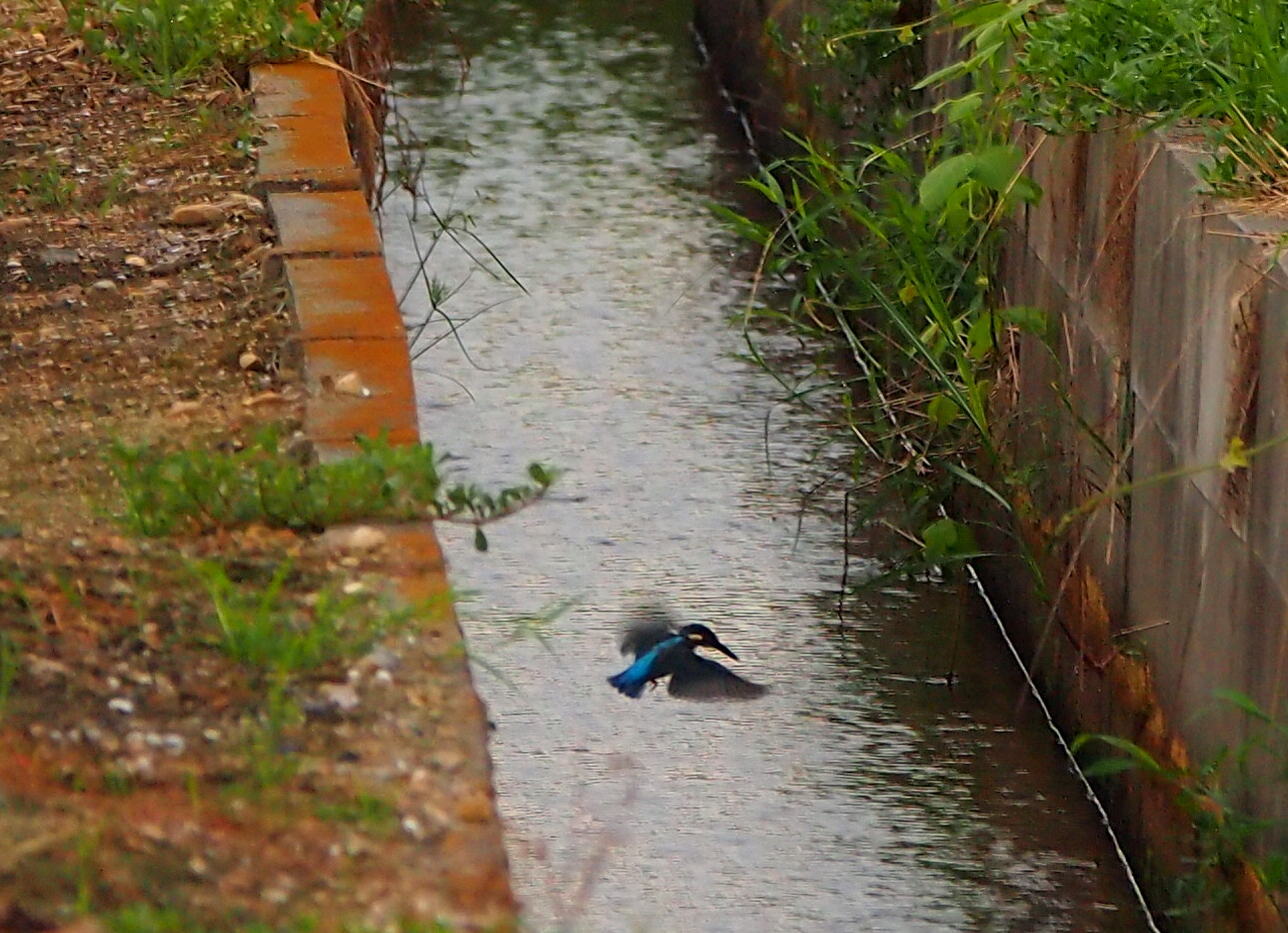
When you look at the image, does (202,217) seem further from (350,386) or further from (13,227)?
(350,386)

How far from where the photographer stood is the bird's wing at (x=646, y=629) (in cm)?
381

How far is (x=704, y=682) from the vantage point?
3.75 meters

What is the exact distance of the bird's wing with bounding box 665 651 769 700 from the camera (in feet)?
11.9

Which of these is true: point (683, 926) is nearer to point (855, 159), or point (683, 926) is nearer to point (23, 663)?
point (23, 663)

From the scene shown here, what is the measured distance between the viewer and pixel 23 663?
7.76 ft

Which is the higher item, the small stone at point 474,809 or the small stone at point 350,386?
the small stone at point 350,386

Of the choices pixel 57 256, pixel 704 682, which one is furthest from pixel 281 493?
pixel 57 256

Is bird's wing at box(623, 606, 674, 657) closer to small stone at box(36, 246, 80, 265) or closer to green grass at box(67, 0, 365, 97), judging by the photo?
small stone at box(36, 246, 80, 265)

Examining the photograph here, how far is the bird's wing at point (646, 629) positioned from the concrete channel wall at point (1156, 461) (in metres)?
0.73

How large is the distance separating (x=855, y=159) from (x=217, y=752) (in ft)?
9.83

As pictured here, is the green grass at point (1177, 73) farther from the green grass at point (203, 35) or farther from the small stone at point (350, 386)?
the green grass at point (203, 35)

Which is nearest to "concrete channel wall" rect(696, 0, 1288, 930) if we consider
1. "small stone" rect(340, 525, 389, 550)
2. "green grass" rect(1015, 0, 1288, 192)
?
"green grass" rect(1015, 0, 1288, 192)

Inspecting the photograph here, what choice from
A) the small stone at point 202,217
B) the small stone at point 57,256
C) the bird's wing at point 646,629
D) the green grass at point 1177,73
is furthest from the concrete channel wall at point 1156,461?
the small stone at point 57,256

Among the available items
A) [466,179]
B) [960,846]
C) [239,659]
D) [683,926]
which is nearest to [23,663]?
[239,659]
